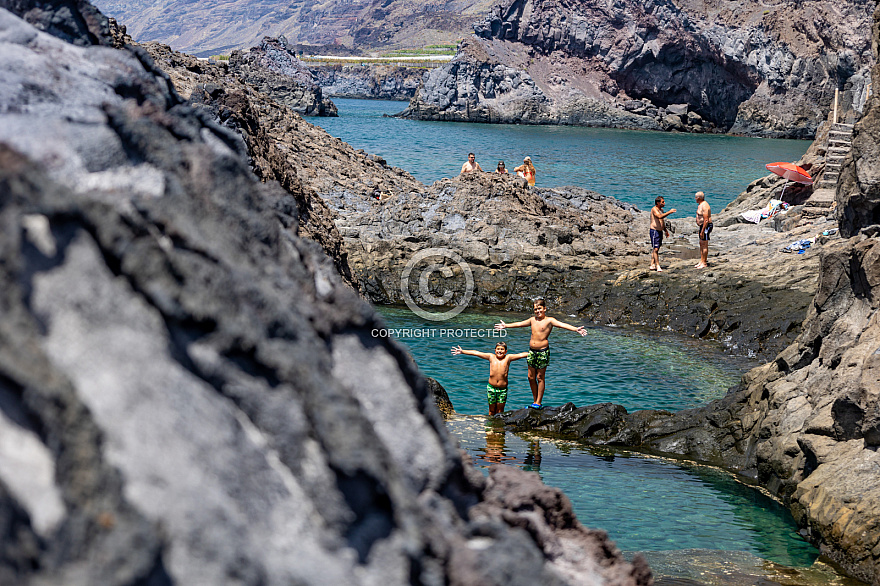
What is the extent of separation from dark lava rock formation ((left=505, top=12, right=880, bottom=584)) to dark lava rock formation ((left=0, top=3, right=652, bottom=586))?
4.21 m

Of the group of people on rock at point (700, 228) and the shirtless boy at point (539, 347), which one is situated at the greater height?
the group of people on rock at point (700, 228)

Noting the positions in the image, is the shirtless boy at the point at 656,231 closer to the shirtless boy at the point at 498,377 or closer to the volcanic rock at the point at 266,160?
the shirtless boy at the point at 498,377

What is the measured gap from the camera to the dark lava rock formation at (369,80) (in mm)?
155250

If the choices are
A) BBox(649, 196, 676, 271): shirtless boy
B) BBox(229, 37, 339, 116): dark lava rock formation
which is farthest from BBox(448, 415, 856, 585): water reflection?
BBox(229, 37, 339, 116): dark lava rock formation

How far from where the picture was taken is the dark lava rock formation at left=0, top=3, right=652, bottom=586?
1986 mm

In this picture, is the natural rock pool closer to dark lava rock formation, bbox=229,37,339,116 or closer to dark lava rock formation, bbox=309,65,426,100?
dark lava rock formation, bbox=229,37,339,116

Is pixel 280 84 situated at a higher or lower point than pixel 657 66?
lower

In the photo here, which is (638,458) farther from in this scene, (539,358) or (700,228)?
(700,228)

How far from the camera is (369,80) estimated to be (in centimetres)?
16200

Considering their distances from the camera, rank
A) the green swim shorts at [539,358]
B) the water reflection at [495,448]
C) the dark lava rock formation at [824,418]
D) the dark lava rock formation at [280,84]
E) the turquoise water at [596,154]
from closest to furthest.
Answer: the dark lava rock formation at [824,418] < the water reflection at [495,448] < the green swim shorts at [539,358] < the turquoise water at [596,154] < the dark lava rock formation at [280,84]

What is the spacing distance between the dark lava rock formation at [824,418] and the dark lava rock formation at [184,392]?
4.21 metres

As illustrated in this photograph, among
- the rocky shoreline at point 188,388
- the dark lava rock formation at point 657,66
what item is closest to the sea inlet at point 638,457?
→ the rocky shoreline at point 188,388

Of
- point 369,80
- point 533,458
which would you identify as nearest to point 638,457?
point 533,458

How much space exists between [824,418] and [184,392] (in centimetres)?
689
